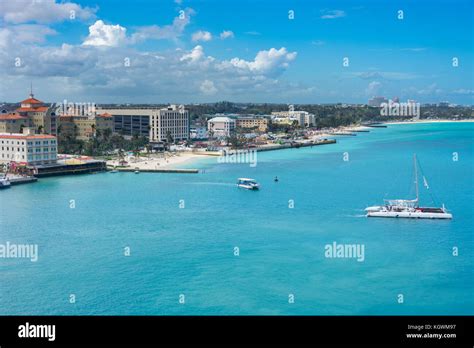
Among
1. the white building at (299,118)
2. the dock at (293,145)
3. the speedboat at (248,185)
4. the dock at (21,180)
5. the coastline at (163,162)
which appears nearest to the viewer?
the speedboat at (248,185)

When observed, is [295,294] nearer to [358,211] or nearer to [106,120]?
[358,211]

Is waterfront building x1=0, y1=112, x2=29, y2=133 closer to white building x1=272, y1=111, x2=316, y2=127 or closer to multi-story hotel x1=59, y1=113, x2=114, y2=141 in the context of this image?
multi-story hotel x1=59, y1=113, x2=114, y2=141

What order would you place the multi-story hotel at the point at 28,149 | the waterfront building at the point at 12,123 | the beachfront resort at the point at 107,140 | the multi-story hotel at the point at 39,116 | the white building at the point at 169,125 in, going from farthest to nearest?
the white building at the point at 169,125
the multi-story hotel at the point at 39,116
the waterfront building at the point at 12,123
the beachfront resort at the point at 107,140
the multi-story hotel at the point at 28,149

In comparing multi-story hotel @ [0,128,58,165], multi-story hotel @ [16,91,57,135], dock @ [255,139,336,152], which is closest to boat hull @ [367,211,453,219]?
multi-story hotel @ [0,128,58,165]

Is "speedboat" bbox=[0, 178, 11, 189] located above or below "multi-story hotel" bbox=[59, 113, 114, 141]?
below

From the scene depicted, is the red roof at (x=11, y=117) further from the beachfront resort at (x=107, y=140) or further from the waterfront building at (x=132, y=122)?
the waterfront building at (x=132, y=122)

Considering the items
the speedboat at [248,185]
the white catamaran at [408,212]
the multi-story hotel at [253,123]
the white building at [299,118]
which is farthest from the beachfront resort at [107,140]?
the white catamaran at [408,212]
